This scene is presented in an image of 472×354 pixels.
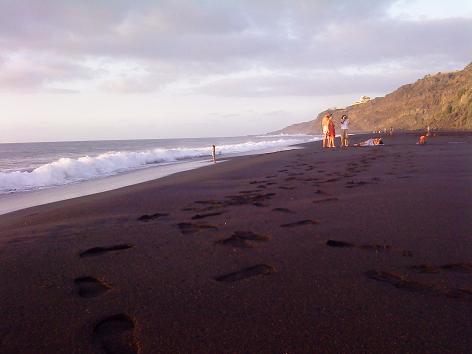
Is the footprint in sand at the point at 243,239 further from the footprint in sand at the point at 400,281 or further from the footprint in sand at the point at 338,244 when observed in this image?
the footprint in sand at the point at 400,281

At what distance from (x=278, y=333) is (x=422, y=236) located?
2251mm

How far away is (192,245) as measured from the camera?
3.69 metres

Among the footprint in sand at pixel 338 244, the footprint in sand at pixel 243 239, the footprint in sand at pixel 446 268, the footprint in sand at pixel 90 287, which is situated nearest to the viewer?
the footprint in sand at pixel 90 287

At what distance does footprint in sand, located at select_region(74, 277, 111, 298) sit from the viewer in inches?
105

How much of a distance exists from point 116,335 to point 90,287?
83 cm

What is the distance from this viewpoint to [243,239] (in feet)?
12.6

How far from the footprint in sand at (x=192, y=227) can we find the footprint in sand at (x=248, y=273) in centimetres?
137

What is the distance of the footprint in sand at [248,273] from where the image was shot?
281 centimetres

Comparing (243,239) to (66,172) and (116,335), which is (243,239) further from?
(66,172)

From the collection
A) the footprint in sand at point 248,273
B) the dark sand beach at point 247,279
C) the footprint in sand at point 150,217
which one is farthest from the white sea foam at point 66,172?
the footprint in sand at point 248,273

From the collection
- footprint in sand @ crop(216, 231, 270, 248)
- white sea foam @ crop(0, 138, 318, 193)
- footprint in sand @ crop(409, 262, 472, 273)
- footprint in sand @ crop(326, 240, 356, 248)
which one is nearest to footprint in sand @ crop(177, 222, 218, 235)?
footprint in sand @ crop(216, 231, 270, 248)

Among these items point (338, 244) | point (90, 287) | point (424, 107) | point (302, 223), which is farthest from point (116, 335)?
point (424, 107)

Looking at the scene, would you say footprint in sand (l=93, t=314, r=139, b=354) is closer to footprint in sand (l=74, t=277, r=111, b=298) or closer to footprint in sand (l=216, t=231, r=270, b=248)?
footprint in sand (l=74, t=277, r=111, b=298)

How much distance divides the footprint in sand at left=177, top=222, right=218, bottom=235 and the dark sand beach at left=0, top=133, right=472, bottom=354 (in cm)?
4
